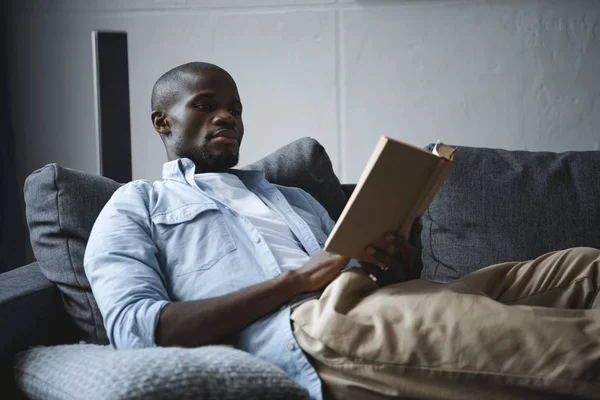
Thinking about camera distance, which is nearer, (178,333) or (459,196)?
(178,333)

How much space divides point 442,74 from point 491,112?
250mm

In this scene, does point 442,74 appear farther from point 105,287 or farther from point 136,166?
point 105,287

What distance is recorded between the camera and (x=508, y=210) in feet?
5.78

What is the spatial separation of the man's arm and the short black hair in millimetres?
734

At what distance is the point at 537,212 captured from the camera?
1.74 meters

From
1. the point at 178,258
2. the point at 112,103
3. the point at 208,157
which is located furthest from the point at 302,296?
the point at 112,103

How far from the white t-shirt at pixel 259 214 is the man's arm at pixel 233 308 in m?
0.14

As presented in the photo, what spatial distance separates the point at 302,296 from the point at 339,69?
1604mm

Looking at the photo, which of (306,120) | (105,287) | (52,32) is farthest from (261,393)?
(52,32)

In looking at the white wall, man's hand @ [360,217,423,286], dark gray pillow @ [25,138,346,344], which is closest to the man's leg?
man's hand @ [360,217,423,286]

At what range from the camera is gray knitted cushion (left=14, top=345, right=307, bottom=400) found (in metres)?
0.95

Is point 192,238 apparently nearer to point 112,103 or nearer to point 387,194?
point 387,194

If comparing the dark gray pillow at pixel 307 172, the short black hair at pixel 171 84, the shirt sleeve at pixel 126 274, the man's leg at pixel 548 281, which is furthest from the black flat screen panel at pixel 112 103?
the man's leg at pixel 548 281

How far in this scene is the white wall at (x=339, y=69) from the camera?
2.64 m
